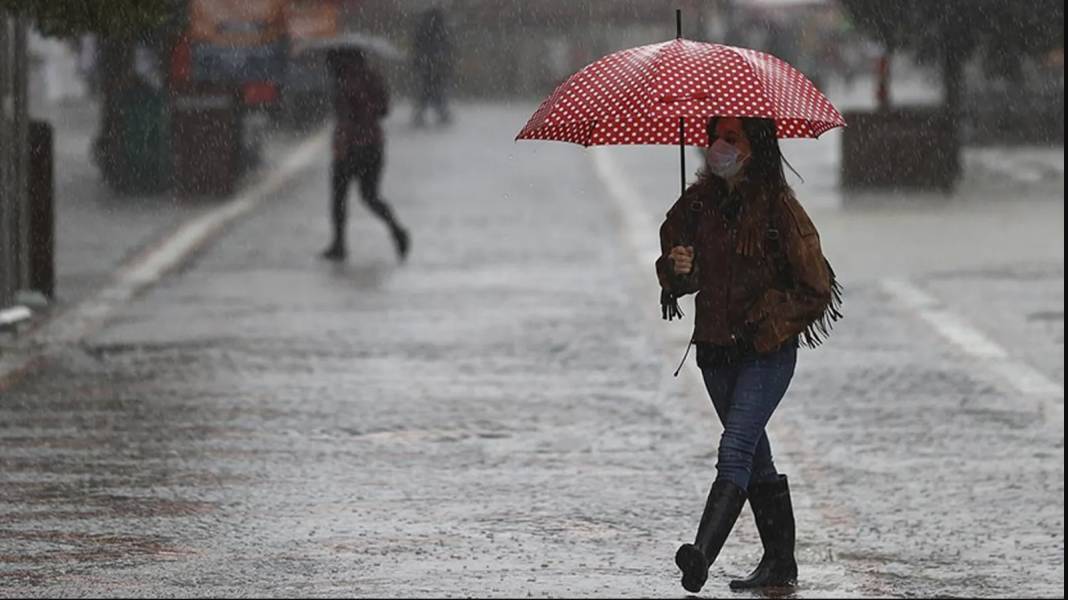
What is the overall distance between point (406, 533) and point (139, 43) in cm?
1754

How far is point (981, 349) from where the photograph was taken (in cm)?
1533

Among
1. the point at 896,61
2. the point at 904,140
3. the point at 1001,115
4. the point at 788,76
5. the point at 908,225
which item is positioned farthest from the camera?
the point at 896,61

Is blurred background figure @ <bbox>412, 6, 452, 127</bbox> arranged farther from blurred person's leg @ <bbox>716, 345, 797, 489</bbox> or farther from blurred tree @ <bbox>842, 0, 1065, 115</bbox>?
blurred person's leg @ <bbox>716, 345, 797, 489</bbox>

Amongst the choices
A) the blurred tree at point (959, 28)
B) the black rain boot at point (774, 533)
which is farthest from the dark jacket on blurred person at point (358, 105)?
the black rain boot at point (774, 533)

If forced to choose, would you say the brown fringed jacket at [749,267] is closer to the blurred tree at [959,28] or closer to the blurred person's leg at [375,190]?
the blurred person's leg at [375,190]

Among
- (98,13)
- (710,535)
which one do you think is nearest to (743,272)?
(710,535)

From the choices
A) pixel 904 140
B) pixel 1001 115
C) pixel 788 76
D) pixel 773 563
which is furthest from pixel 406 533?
pixel 1001 115

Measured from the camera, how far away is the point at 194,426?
40.7 ft

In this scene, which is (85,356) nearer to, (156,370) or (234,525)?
(156,370)

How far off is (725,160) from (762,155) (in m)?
0.14

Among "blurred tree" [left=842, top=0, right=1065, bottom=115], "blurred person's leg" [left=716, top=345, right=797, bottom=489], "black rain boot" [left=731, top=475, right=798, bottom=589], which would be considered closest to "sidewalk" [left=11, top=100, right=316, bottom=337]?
"blurred tree" [left=842, top=0, right=1065, bottom=115]

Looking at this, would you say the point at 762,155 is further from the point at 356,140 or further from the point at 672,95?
the point at 356,140

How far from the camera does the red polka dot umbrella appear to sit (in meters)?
7.89

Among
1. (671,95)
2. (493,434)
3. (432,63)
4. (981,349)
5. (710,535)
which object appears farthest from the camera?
(432,63)
